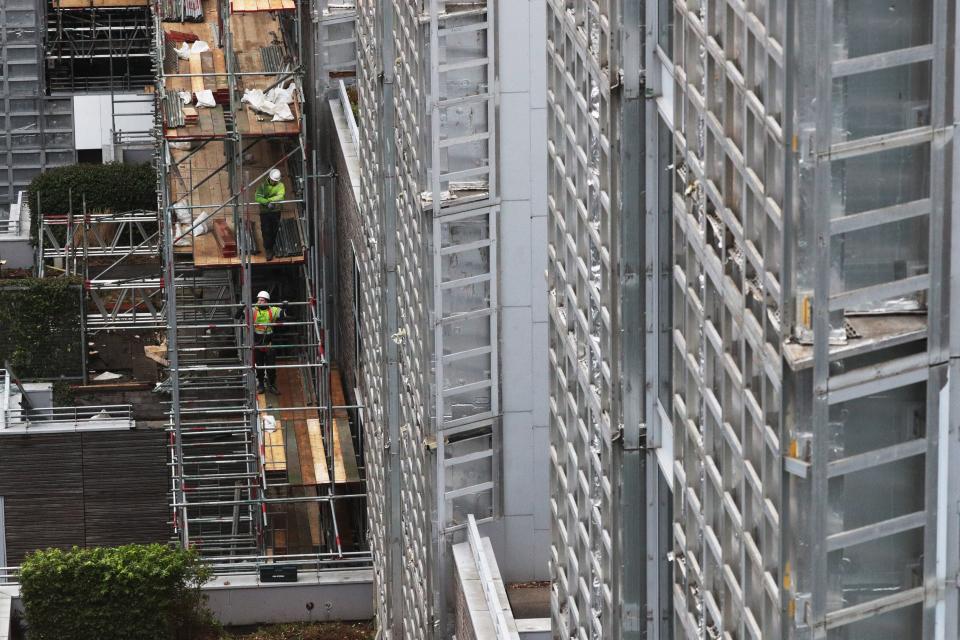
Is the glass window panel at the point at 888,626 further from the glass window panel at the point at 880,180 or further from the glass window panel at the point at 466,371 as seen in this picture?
the glass window panel at the point at 466,371

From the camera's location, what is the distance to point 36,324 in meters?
43.2

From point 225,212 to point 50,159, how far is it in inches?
598

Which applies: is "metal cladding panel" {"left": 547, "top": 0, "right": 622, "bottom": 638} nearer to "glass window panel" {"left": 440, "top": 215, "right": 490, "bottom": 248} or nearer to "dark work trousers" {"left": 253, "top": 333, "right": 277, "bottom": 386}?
"glass window panel" {"left": 440, "top": 215, "right": 490, "bottom": 248}

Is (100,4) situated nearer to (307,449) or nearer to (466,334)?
(307,449)

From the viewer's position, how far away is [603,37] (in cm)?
1383

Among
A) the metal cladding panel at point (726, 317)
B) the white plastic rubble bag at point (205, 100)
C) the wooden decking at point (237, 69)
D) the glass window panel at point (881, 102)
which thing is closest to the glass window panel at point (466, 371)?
the metal cladding panel at point (726, 317)

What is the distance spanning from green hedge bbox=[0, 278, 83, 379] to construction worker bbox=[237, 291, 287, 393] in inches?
152

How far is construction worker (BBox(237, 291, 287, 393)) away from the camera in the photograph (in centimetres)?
4075

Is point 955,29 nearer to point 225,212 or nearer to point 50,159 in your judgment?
point 225,212

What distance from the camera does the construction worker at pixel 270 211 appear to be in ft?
135

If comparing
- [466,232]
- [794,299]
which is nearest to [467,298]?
[466,232]

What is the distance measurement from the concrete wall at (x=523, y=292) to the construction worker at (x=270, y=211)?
18.1 metres

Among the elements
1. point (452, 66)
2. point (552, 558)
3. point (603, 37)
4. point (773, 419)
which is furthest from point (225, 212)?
point (773, 419)

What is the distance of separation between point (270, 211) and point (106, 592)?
10.9m
